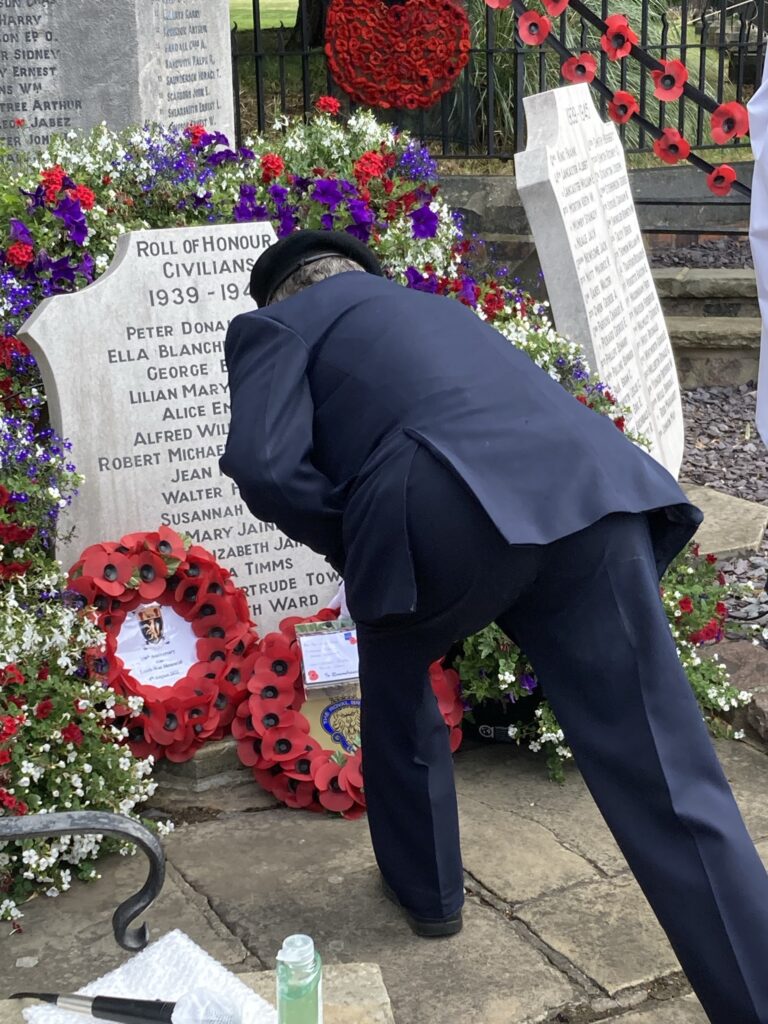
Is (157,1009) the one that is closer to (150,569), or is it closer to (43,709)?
(43,709)

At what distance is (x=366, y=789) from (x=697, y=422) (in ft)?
14.8

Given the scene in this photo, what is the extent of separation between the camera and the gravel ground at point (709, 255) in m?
8.65

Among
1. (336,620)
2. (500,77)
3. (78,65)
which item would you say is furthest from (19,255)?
(500,77)

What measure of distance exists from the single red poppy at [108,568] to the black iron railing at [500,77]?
430cm

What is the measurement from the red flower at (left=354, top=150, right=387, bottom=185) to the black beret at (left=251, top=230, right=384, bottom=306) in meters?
2.32

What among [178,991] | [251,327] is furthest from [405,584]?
[178,991]

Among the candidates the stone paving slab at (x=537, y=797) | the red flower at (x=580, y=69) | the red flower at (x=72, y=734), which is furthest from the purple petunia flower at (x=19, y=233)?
the red flower at (x=580, y=69)

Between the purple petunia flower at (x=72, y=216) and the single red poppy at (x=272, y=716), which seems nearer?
the single red poppy at (x=272, y=716)

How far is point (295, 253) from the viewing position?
2867mm

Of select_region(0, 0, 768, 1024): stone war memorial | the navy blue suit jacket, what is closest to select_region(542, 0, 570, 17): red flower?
select_region(0, 0, 768, 1024): stone war memorial

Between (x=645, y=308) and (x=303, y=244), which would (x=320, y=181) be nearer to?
(x=645, y=308)

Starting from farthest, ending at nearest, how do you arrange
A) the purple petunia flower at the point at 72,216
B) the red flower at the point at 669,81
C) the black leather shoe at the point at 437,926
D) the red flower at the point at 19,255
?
the red flower at the point at 669,81
the purple petunia flower at the point at 72,216
the red flower at the point at 19,255
the black leather shoe at the point at 437,926

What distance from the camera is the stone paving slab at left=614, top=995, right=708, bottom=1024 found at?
2801 mm

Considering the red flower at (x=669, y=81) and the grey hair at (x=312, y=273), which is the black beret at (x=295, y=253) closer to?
the grey hair at (x=312, y=273)
